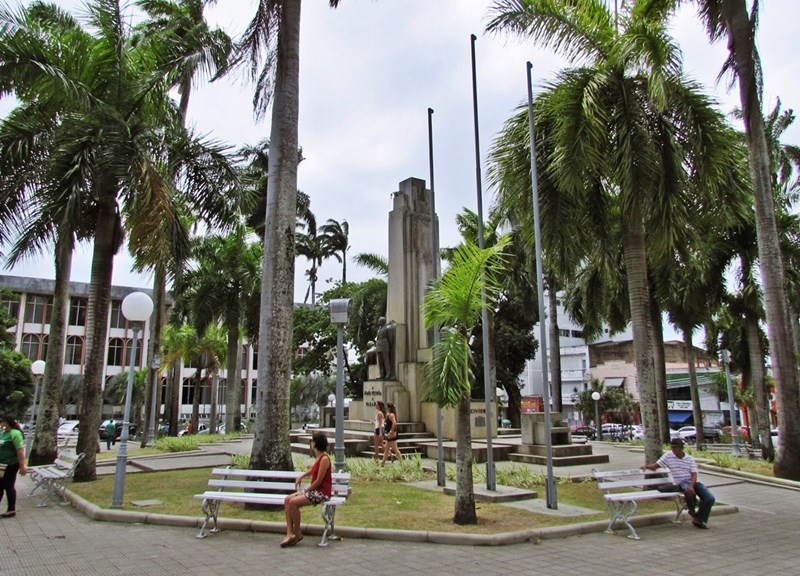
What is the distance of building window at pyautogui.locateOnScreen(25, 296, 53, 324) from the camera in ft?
189

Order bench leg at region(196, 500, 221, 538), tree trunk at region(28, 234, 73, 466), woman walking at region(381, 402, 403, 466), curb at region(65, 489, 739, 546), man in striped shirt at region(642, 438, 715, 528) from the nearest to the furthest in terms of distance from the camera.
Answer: curb at region(65, 489, 739, 546)
bench leg at region(196, 500, 221, 538)
man in striped shirt at region(642, 438, 715, 528)
woman walking at region(381, 402, 403, 466)
tree trunk at region(28, 234, 73, 466)

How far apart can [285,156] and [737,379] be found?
5068 cm

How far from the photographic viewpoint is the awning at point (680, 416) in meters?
56.4

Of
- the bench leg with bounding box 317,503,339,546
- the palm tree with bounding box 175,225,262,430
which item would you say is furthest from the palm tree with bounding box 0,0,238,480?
the palm tree with bounding box 175,225,262,430

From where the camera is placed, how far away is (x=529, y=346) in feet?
131

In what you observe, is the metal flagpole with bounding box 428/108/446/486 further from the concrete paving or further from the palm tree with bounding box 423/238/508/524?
the concrete paving

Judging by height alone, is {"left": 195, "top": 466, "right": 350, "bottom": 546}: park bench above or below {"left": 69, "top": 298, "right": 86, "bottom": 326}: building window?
below

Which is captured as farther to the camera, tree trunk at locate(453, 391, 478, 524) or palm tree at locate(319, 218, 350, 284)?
palm tree at locate(319, 218, 350, 284)

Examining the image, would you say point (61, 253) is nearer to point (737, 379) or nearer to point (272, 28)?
point (272, 28)

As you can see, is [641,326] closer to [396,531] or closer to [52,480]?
[396,531]

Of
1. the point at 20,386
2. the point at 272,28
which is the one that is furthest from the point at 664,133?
the point at 20,386

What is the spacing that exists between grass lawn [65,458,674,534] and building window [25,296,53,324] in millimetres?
53367

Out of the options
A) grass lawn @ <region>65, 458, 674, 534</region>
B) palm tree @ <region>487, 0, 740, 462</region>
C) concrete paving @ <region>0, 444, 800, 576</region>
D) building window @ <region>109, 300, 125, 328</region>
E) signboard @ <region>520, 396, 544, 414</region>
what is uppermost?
building window @ <region>109, 300, 125, 328</region>

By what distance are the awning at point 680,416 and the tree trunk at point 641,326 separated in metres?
51.5
